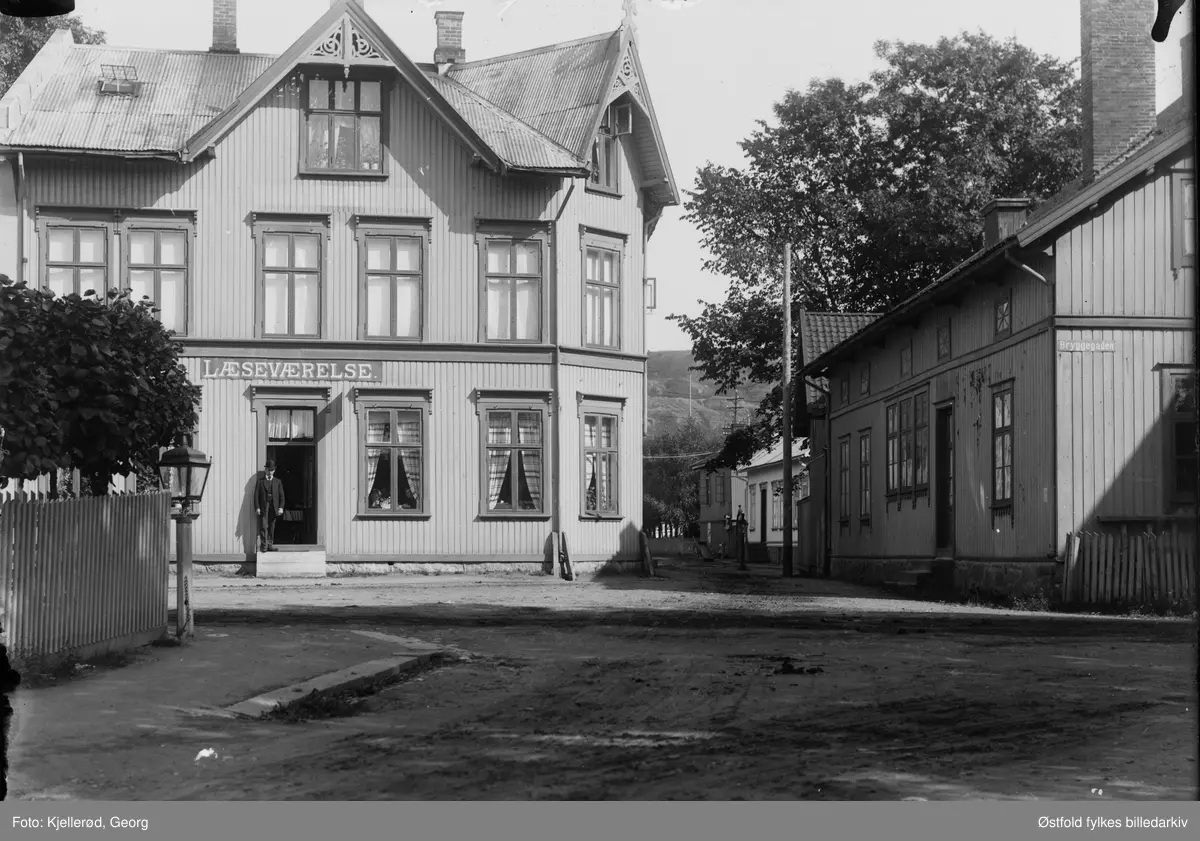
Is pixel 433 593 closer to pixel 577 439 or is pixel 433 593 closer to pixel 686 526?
pixel 577 439

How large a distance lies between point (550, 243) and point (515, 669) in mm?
16260

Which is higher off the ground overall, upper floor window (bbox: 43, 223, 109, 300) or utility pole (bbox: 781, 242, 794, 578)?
upper floor window (bbox: 43, 223, 109, 300)

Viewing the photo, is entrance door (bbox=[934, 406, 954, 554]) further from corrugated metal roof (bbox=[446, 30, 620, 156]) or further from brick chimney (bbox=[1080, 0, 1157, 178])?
corrugated metal roof (bbox=[446, 30, 620, 156])

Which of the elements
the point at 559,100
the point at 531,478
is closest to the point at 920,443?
the point at 531,478

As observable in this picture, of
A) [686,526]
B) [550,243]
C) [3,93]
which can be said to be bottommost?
[686,526]

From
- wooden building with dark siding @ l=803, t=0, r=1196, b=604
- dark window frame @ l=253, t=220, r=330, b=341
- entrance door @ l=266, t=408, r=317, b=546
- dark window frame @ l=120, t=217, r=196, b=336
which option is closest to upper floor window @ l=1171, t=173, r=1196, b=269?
wooden building with dark siding @ l=803, t=0, r=1196, b=604

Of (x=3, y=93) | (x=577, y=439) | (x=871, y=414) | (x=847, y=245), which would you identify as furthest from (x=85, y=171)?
(x=871, y=414)

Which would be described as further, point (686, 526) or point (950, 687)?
point (686, 526)

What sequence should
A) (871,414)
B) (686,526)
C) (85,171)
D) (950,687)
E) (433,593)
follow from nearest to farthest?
1. (950,687)
2. (433,593)
3. (85,171)
4. (871,414)
5. (686,526)

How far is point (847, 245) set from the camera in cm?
3081

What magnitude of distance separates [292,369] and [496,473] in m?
4.03

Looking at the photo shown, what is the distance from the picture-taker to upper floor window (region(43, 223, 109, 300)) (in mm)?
27234

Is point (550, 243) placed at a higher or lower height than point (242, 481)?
higher

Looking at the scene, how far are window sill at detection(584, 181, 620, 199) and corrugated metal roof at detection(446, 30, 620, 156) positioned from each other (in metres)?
0.96
